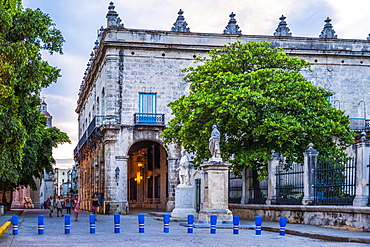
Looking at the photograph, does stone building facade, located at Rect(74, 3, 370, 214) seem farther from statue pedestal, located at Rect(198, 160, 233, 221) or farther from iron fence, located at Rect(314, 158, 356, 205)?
iron fence, located at Rect(314, 158, 356, 205)

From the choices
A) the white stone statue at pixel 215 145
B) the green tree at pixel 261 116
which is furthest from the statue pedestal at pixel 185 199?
the white stone statue at pixel 215 145

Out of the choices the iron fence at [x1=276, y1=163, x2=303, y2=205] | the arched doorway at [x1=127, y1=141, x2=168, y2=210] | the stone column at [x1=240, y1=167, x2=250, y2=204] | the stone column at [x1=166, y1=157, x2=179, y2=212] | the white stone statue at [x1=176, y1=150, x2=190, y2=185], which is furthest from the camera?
the arched doorway at [x1=127, y1=141, x2=168, y2=210]

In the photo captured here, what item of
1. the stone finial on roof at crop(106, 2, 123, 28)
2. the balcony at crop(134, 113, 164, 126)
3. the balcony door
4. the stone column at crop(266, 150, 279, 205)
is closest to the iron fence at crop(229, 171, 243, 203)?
the stone column at crop(266, 150, 279, 205)

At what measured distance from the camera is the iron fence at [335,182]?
17.5 metres

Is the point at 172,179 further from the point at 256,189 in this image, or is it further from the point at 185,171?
the point at 256,189

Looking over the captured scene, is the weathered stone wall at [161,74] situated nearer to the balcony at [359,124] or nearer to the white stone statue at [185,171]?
the balcony at [359,124]

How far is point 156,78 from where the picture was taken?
122ft

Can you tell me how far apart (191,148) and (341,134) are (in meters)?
7.03

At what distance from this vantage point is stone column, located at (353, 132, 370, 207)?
16516mm

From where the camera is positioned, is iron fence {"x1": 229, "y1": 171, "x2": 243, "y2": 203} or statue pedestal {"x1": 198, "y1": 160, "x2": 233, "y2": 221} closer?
statue pedestal {"x1": 198, "y1": 160, "x2": 233, "y2": 221}

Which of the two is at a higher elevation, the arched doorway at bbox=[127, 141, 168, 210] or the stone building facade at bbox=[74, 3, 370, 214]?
the stone building facade at bbox=[74, 3, 370, 214]

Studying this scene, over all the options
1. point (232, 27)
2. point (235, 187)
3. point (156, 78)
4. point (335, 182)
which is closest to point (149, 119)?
point (156, 78)

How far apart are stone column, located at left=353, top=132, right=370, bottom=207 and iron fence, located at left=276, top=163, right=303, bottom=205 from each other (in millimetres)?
3757

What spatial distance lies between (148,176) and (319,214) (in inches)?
1223
